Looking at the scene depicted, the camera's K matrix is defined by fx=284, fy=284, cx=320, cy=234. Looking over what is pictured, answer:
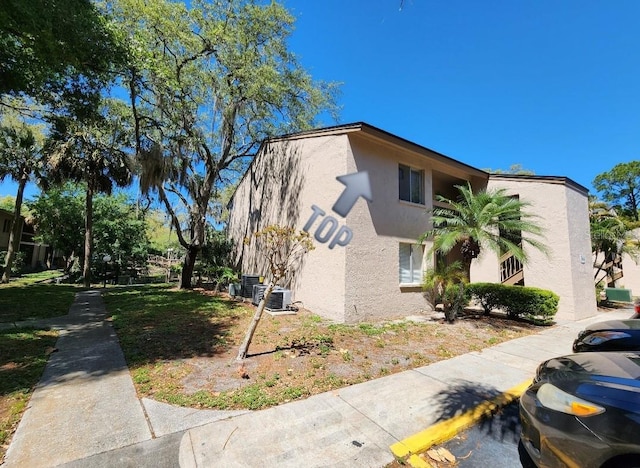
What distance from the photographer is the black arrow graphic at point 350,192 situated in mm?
8852

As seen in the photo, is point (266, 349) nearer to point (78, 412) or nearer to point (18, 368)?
point (78, 412)

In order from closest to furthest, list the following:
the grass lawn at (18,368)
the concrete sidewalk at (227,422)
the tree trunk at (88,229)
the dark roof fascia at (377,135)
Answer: the concrete sidewalk at (227,422), the grass lawn at (18,368), the dark roof fascia at (377,135), the tree trunk at (88,229)

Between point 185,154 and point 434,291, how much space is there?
1245 cm

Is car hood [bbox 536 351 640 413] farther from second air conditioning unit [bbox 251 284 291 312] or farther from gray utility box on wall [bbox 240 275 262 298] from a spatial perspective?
gray utility box on wall [bbox 240 275 262 298]

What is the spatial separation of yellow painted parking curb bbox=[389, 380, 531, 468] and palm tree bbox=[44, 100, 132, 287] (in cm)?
1588

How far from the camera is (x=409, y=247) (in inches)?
413

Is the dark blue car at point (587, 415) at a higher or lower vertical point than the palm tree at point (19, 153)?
lower

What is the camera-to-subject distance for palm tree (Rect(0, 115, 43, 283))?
14.8 metres

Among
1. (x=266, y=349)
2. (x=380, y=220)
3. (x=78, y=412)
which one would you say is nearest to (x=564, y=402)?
(x=266, y=349)

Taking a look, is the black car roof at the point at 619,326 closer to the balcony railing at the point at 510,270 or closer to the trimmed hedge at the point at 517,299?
the trimmed hedge at the point at 517,299

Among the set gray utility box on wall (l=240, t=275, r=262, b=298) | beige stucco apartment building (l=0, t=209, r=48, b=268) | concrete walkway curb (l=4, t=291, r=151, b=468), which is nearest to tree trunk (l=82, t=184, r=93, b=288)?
gray utility box on wall (l=240, t=275, r=262, b=298)

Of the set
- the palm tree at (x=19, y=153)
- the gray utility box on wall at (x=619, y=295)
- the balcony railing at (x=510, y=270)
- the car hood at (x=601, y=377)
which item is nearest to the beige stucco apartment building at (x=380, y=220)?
the balcony railing at (x=510, y=270)

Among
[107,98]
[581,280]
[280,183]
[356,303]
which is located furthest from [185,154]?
[581,280]

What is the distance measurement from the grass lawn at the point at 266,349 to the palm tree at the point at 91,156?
8.79 metres
